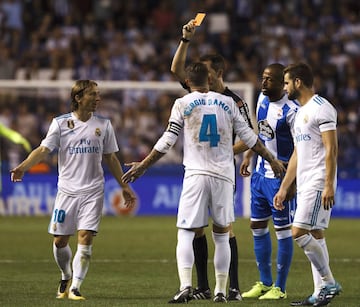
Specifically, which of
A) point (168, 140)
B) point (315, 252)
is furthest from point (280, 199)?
point (168, 140)

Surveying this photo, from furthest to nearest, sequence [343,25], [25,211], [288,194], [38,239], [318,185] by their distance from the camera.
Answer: [343,25], [25,211], [38,239], [288,194], [318,185]

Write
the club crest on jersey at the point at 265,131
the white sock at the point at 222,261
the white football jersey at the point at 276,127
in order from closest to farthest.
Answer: the white sock at the point at 222,261 → the white football jersey at the point at 276,127 → the club crest on jersey at the point at 265,131

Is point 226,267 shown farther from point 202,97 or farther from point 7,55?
point 7,55

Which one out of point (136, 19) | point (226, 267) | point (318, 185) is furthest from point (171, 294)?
point (136, 19)

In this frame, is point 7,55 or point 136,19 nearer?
point 7,55

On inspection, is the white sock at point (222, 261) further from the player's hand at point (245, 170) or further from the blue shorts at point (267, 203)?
the player's hand at point (245, 170)

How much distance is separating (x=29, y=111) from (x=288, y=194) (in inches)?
526

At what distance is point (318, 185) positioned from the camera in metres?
9.95

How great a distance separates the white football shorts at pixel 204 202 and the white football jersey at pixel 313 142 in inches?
27.8

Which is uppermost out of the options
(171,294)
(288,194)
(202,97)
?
(202,97)

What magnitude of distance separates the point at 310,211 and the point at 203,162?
1.08 metres

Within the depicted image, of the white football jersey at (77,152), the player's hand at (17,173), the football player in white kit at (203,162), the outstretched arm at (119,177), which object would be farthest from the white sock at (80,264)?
the football player in white kit at (203,162)

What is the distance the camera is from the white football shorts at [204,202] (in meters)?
10.2

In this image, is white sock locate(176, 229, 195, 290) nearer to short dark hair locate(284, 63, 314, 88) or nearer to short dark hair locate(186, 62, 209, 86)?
short dark hair locate(186, 62, 209, 86)
